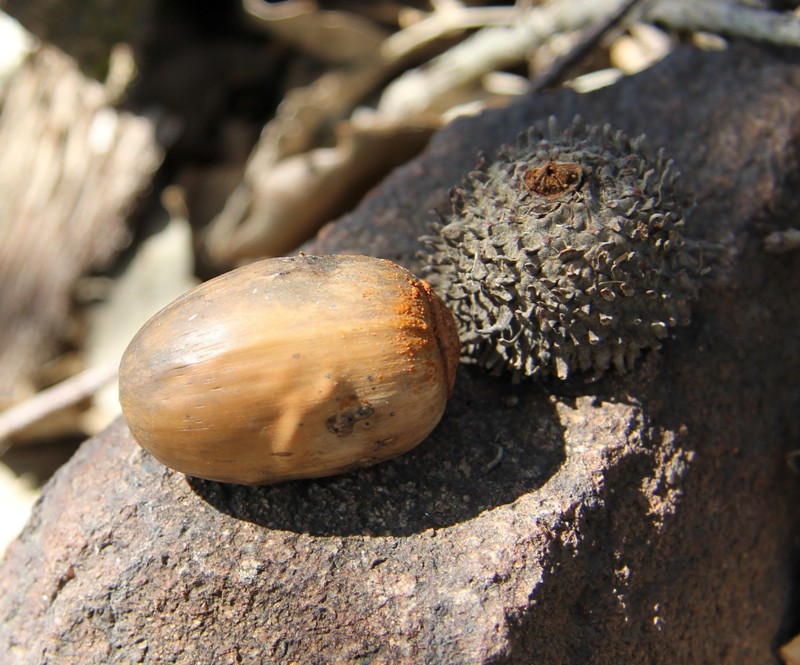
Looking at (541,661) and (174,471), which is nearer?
(541,661)

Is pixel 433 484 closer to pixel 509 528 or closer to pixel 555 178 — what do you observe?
A: pixel 509 528

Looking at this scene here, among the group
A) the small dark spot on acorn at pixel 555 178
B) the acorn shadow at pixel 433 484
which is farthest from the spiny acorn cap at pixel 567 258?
the acorn shadow at pixel 433 484

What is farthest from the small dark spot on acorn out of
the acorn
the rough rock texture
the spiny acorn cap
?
the rough rock texture

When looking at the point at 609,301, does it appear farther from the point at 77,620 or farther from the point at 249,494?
the point at 77,620

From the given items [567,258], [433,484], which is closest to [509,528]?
[433,484]

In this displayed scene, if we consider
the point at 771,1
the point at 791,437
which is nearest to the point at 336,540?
the point at 791,437

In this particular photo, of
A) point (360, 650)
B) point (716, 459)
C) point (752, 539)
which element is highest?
point (360, 650)
